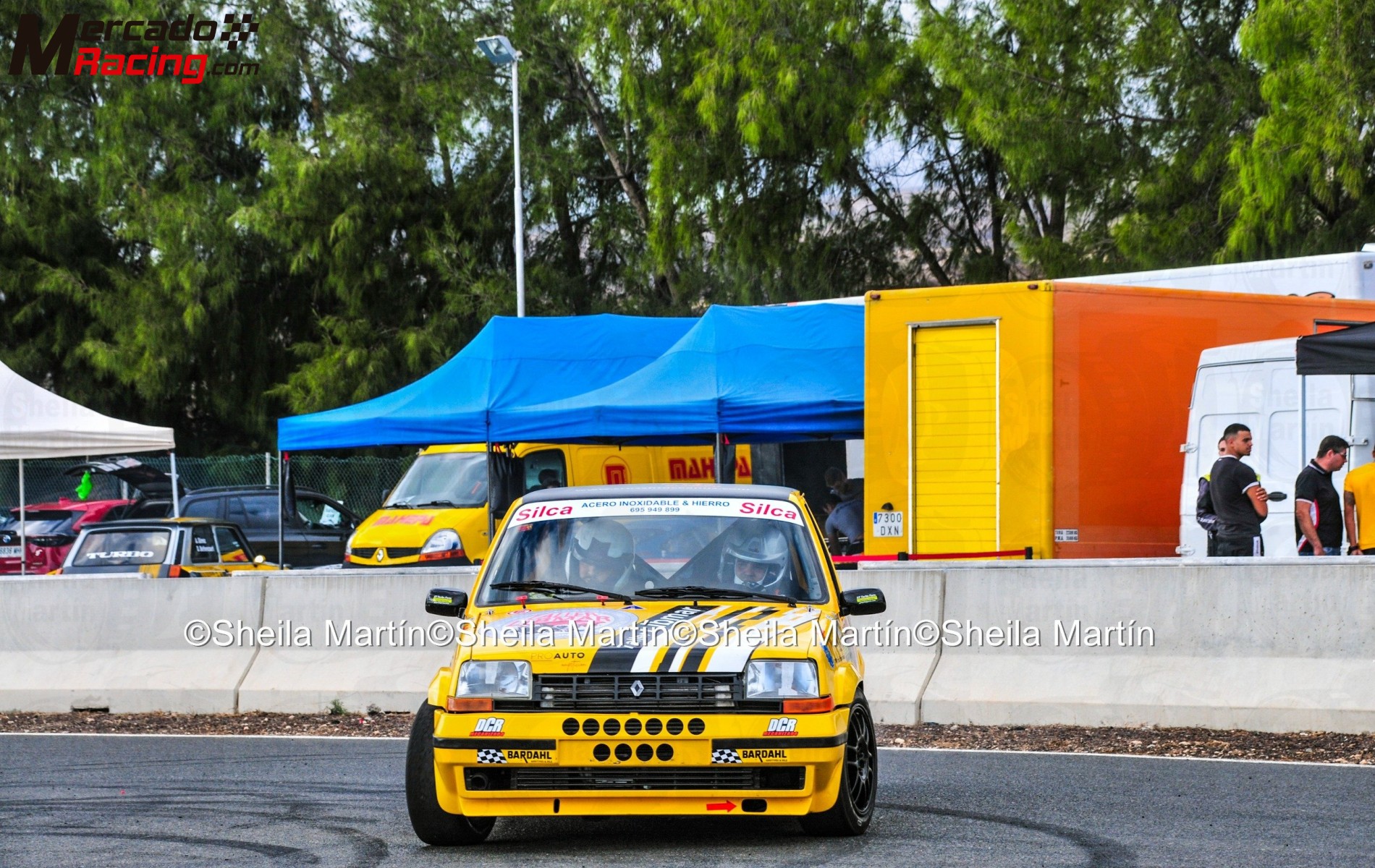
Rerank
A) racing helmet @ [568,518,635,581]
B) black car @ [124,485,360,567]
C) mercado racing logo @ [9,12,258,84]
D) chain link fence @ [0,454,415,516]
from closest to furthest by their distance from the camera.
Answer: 1. racing helmet @ [568,518,635,581]
2. black car @ [124,485,360,567]
3. chain link fence @ [0,454,415,516]
4. mercado racing logo @ [9,12,258,84]

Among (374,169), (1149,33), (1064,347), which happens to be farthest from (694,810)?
(374,169)

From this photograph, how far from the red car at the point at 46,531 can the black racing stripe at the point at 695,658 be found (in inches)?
696

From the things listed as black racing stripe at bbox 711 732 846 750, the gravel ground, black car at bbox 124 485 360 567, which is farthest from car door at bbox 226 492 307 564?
black racing stripe at bbox 711 732 846 750

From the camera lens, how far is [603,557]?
770 cm

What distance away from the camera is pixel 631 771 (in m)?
6.71

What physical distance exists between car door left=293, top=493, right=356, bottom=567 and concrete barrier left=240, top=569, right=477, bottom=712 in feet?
42.4

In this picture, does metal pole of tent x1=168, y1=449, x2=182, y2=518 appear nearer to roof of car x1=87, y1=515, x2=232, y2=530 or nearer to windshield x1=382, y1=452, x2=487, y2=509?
windshield x1=382, y1=452, x2=487, y2=509

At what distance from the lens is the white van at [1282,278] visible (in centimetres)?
1551

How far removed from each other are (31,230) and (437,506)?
71.1ft

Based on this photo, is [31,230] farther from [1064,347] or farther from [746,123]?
[1064,347]

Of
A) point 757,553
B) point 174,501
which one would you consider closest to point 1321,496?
point 757,553

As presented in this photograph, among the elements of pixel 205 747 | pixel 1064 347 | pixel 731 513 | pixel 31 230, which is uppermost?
pixel 31 230

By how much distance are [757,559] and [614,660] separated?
113cm

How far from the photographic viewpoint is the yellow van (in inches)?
789
